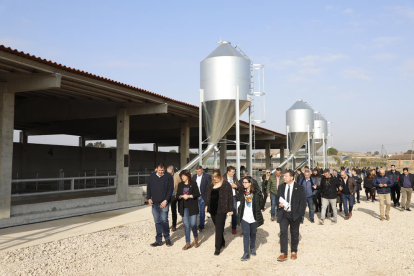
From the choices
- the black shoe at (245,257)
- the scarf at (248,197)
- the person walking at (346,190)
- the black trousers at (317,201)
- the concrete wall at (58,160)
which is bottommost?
the black shoe at (245,257)

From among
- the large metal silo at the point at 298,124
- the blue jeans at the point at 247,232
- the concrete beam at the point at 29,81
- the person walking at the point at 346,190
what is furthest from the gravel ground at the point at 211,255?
the large metal silo at the point at 298,124

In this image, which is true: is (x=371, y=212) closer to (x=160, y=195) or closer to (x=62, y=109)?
(x=160, y=195)

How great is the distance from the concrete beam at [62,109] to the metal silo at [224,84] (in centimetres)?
385

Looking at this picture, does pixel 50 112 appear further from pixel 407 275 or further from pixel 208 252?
pixel 407 275

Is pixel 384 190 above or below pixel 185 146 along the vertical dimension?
below

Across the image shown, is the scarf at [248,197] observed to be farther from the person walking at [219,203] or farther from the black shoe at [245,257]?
the black shoe at [245,257]

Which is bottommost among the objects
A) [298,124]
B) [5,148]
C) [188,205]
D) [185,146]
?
[188,205]

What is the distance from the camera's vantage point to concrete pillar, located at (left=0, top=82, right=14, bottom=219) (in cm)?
973

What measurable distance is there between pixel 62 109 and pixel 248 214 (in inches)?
537

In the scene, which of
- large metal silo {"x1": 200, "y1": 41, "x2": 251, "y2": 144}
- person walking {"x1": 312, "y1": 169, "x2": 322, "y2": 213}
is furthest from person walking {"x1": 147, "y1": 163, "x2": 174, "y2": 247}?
large metal silo {"x1": 200, "y1": 41, "x2": 251, "y2": 144}

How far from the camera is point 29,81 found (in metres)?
10.2

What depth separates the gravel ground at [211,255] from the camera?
19.3ft

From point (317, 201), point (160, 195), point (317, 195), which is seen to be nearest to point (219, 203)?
point (160, 195)

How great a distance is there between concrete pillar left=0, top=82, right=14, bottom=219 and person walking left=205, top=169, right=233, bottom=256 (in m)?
6.42
